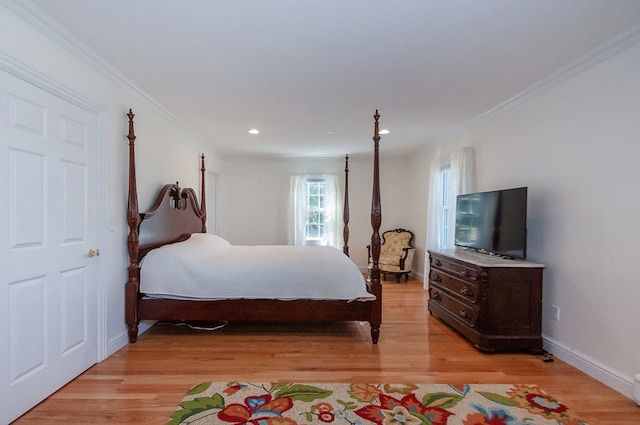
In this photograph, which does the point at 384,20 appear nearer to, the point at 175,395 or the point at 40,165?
the point at 40,165

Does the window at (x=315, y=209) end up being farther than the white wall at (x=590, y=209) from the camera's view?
Yes

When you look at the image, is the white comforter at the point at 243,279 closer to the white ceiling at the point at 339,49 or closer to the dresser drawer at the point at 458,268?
the dresser drawer at the point at 458,268

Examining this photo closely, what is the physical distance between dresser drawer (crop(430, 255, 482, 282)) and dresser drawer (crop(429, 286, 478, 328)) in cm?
27

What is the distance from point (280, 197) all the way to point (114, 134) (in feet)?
12.7

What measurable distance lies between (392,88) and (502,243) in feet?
6.06

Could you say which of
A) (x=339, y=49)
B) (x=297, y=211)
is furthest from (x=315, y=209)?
(x=339, y=49)

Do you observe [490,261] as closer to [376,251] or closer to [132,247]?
[376,251]

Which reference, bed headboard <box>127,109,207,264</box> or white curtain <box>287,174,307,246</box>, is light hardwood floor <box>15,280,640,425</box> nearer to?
bed headboard <box>127,109,207,264</box>

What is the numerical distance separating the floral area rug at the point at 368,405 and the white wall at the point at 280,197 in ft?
14.0

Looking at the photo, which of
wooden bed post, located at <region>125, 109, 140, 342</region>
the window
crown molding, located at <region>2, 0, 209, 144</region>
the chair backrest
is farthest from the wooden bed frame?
the window

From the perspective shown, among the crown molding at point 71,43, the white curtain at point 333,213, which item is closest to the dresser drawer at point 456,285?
the white curtain at point 333,213

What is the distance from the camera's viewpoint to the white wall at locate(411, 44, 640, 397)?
205 centimetres

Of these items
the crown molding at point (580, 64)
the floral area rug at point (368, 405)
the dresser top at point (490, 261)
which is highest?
the crown molding at point (580, 64)

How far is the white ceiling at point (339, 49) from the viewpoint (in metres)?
1.73
